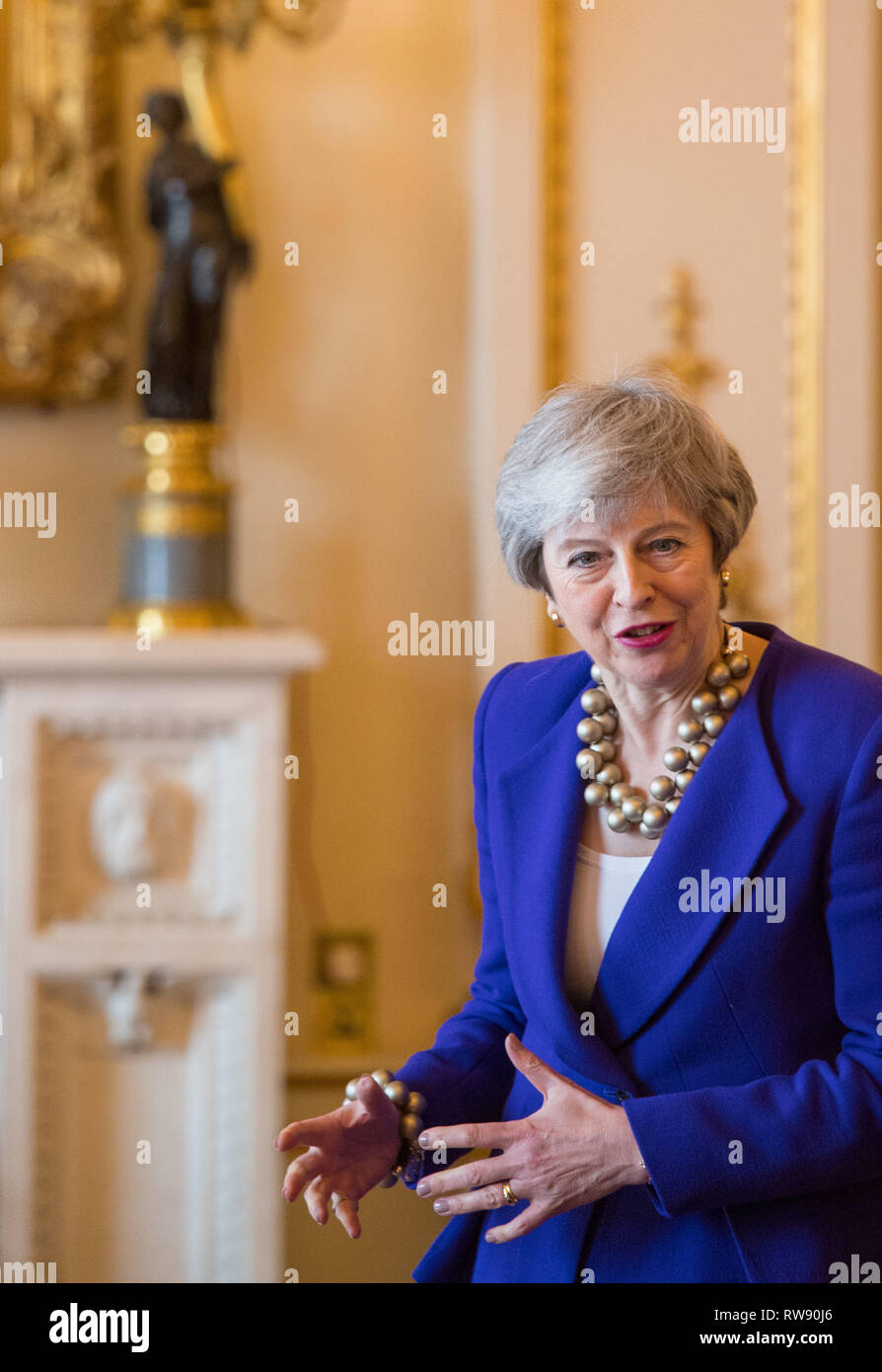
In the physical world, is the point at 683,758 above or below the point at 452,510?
below

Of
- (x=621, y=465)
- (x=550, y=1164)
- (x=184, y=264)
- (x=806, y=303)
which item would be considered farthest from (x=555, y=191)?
(x=550, y=1164)

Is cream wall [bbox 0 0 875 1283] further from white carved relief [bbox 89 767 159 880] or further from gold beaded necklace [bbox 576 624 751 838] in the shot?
gold beaded necklace [bbox 576 624 751 838]

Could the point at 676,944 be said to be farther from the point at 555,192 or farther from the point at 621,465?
the point at 555,192

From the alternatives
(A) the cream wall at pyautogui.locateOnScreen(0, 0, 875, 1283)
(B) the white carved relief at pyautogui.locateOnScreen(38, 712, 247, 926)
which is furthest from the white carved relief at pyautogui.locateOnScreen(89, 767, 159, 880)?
(A) the cream wall at pyautogui.locateOnScreen(0, 0, 875, 1283)

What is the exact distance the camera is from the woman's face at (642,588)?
4.45 ft

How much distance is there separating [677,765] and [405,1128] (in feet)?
1.45

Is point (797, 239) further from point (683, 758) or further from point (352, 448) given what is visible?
point (683, 758)

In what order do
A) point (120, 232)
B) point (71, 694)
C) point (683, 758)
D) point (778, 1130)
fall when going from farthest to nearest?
point (120, 232) < point (71, 694) < point (683, 758) < point (778, 1130)

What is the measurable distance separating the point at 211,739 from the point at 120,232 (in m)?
1.03

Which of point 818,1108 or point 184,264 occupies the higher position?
point 184,264

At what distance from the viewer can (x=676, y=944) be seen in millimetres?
1368

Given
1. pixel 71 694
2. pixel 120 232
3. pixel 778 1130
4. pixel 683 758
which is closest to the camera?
pixel 778 1130

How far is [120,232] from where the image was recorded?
290 centimetres
